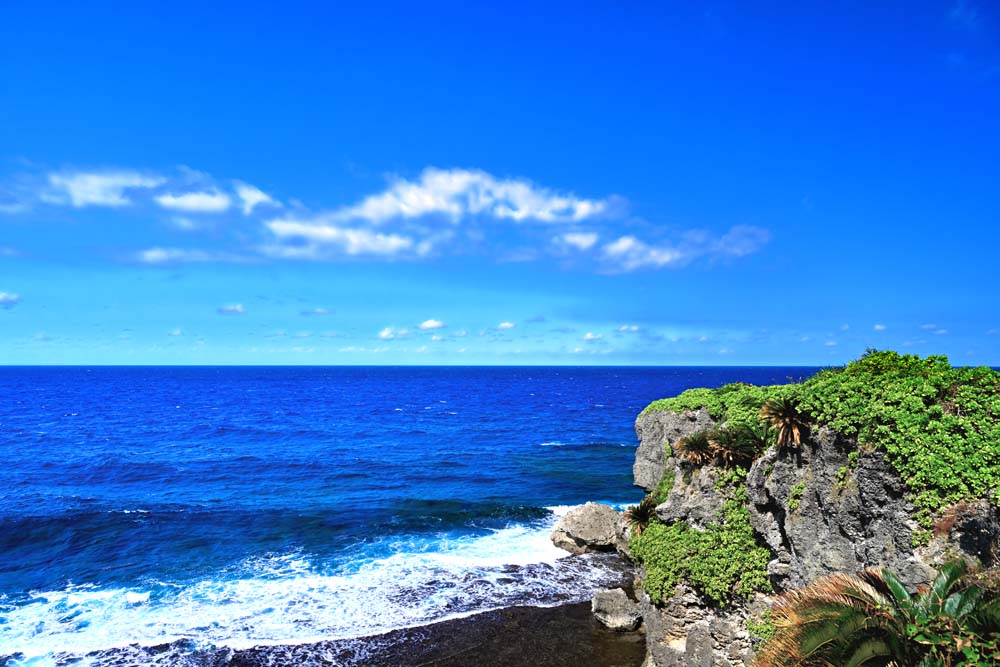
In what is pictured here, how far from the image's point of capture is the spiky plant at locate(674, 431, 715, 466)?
61.9ft

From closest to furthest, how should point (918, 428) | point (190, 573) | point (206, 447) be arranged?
point (918, 428), point (190, 573), point (206, 447)

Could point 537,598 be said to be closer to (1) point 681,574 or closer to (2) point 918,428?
(1) point 681,574

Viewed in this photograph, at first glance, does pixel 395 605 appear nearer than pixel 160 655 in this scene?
No

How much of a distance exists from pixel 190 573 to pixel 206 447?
41.1 m

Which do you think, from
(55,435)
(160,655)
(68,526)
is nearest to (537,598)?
(160,655)

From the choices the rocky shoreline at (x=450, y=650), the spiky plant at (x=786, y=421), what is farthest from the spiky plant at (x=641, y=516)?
the spiky plant at (x=786, y=421)

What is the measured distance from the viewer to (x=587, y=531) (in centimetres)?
3278

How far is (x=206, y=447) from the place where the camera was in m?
66.4

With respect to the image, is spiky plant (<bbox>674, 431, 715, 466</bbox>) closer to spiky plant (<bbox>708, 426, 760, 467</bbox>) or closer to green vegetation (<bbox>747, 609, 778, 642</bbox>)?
spiky plant (<bbox>708, 426, 760, 467</bbox>)

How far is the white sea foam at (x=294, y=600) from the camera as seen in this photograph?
23.2 m

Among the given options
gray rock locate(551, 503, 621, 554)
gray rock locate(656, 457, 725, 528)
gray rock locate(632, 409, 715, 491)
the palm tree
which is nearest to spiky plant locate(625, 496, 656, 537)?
gray rock locate(656, 457, 725, 528)

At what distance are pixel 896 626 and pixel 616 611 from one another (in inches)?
592

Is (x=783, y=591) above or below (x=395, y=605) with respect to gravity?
above

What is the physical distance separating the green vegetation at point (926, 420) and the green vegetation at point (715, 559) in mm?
3818
